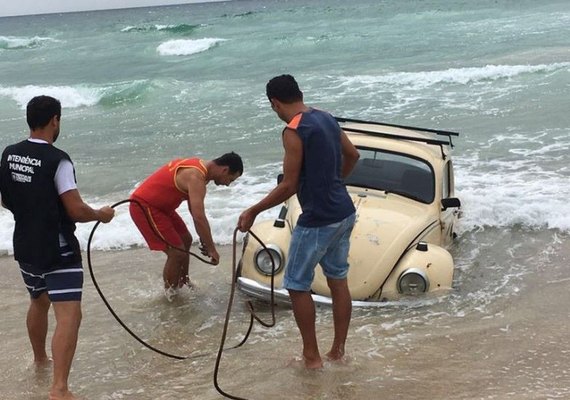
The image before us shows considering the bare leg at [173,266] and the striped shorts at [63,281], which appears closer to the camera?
the striped shorts at [63,281]

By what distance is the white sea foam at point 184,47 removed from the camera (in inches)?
1502

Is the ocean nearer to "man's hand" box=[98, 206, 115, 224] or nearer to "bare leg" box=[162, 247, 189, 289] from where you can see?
"bare leg" box=[162, 247, 189, 289]

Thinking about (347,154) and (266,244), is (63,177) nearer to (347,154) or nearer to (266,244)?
(347,154)

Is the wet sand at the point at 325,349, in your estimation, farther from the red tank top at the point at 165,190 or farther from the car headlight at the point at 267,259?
the red tank top at the point at 165,190

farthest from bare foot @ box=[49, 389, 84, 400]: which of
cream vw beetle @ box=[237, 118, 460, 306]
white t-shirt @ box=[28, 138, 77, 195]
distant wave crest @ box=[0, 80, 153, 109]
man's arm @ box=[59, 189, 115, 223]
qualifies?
distant wave crest @ box=[0, 80, 153, 109]

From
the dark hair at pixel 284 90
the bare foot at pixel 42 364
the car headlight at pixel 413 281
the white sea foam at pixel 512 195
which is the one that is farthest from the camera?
the white sea foam at pixel 512 195

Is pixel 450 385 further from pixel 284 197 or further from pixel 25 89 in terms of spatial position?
pixel 25 89

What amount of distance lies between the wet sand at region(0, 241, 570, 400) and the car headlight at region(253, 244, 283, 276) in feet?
1.22

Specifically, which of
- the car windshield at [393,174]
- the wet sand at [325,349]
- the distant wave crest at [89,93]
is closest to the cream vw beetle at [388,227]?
the car windshield at [393,174]

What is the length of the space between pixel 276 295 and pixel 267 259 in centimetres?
40

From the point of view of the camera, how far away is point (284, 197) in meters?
4.64

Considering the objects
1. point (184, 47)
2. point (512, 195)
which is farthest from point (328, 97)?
point (184, 47)

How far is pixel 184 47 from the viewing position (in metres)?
39.8

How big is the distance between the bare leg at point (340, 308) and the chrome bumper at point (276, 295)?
784mm
